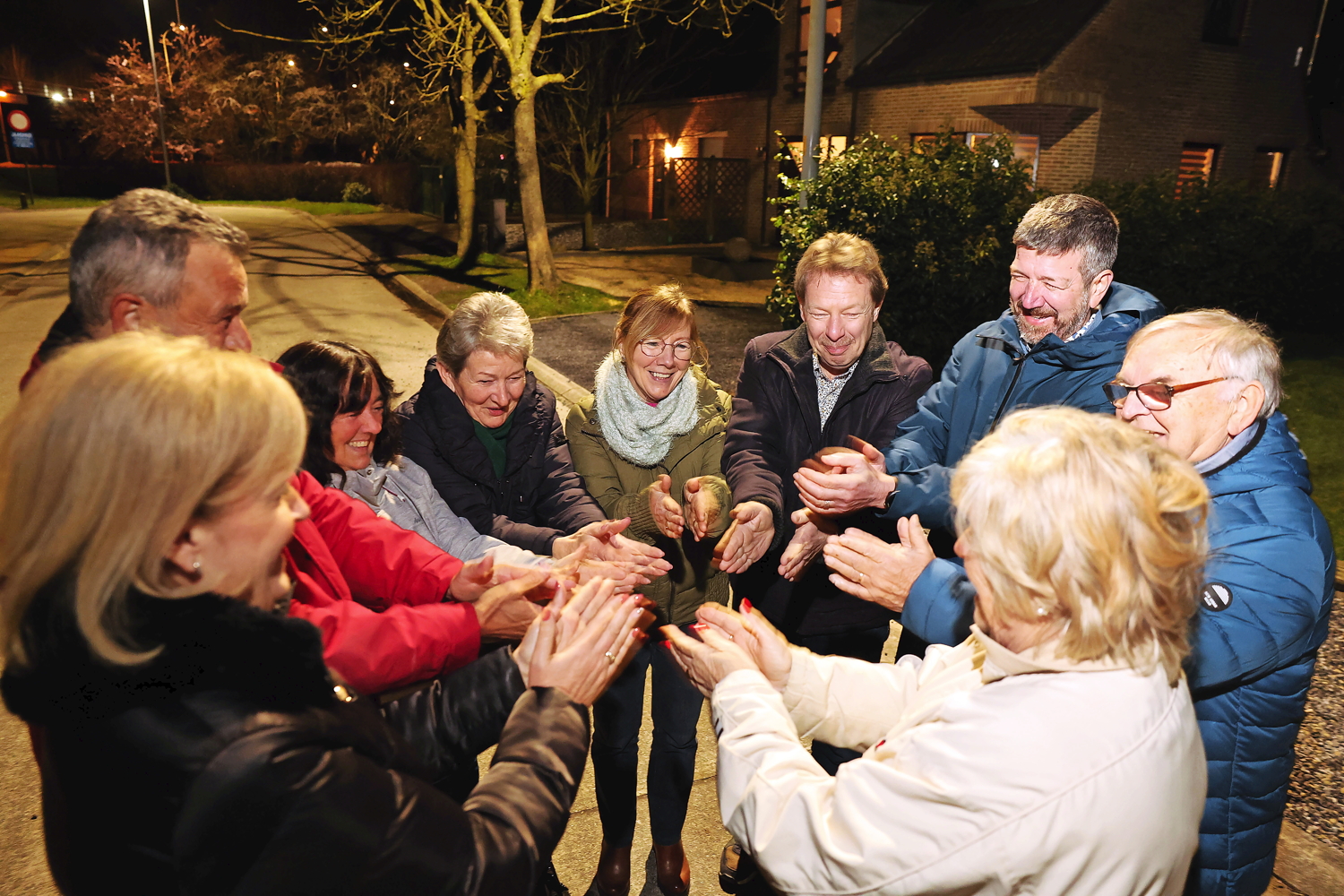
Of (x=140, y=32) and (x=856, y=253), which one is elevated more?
(x=140, y=32)

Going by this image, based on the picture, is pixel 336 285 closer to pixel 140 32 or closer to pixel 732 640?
pixel 732 640

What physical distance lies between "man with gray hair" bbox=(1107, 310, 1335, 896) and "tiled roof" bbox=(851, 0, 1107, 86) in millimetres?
17037

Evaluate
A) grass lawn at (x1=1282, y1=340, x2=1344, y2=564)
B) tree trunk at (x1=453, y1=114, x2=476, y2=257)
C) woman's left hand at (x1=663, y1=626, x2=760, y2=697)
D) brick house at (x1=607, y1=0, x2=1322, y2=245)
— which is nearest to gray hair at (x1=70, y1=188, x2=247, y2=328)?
woman's left hand at (x1=663, y1=626, x2=760, y2=697)

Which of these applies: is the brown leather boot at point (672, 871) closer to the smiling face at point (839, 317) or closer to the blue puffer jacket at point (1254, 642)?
the blue puffer jacket at point (1254, 642)

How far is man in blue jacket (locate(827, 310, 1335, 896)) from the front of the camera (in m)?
1.80

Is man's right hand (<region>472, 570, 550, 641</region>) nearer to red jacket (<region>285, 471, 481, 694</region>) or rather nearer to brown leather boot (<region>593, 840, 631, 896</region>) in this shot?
red jacket (<region>285, 471, 481, 694</region>)

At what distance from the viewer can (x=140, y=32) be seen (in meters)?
57.3

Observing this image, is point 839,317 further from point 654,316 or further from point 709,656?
point 709,656

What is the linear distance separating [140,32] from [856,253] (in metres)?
72.0

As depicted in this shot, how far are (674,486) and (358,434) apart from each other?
1.21 metres

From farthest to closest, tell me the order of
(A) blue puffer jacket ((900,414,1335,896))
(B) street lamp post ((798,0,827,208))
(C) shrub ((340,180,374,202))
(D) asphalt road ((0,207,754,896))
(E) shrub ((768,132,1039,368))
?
1. (C) shrub ((340,180,374,202))
2. (E) shrub ((768,132,1039,368))
3. (B) street lamp post ((798,0,827,208))
4. (D) asphalt road ((0,207,754,896))
5. (A) blue puffer jacket ((900,414,1335,896))

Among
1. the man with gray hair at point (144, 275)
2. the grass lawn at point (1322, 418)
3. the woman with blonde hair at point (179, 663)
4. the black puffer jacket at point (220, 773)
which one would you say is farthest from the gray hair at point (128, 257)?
the grass lawn at point (1322, 418)

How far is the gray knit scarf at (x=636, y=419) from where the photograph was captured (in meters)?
3.21

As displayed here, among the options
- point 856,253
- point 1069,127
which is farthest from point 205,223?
point 1069,127
